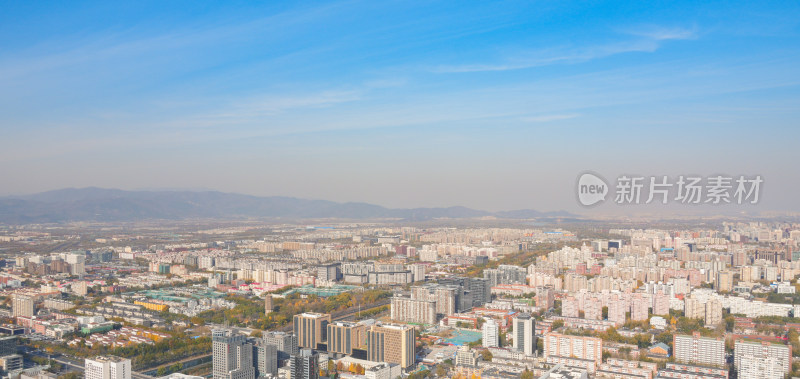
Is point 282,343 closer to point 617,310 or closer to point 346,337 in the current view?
point 346,337

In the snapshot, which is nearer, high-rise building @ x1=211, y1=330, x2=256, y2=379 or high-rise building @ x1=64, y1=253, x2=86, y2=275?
high-rise building @ x1=211, y1=330, x2=256, y2=379

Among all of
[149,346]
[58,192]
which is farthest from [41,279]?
[58,192]

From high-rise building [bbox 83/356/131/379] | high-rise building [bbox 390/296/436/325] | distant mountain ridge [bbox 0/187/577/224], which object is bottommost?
high-rise building [bbox 390/296/436/325]

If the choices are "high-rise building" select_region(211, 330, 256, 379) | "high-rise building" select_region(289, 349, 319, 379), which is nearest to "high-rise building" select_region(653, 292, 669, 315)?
"high-rise building" select_region(289, 349, 319, 379)

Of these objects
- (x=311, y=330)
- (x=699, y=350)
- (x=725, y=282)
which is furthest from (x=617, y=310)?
(x=311, y=330)

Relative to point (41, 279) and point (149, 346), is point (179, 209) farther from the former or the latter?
point (149, 346)

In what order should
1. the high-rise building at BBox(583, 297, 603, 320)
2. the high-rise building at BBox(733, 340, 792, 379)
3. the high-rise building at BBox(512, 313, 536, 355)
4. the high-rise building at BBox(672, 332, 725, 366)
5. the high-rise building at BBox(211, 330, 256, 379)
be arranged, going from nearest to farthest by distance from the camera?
1. the high-rise building at BBox(733, 340, 792, 379)
2. the high-rise building at BBox(211, 330, 256, 379)
3. the high-rise building at BBox(672, 332, 725, 366)
4. the high-rise building at BBox(512, 313, 536, 355)
5. the high-rise building at BBox(583, 297, 603, 320)

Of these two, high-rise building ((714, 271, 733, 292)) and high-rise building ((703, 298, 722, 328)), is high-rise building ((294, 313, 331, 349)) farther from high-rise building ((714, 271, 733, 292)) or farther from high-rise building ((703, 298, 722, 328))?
high-rise building ((714, 271, 733, 292))

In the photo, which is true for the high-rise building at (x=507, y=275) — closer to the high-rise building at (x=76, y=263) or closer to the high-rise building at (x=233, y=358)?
the high-rise building at (x=233, y=358)
